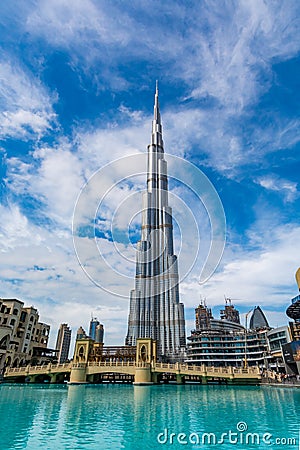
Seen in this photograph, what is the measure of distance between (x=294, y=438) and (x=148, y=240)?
16898 centimetres

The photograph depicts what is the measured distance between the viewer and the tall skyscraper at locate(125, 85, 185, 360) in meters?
154

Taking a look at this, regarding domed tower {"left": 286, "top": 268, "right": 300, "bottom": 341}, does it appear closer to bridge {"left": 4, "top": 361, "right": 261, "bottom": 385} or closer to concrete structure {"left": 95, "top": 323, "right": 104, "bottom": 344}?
bridge {"left": 4, "top": 361, "right": 261, "bottom": 385}

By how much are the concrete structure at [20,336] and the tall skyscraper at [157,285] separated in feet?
290

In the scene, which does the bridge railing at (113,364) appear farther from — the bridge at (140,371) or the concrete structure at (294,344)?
the concrete structure at (294,344)

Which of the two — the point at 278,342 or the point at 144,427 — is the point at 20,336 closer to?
the point at 144,427

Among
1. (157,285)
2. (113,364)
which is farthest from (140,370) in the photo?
(157,285)

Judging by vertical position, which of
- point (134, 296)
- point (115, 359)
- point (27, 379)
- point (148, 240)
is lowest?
point (27, 379)

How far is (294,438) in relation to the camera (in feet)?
41.1

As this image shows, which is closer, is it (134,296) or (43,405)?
(43,405)

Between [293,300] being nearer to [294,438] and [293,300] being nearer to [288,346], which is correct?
[288,346]

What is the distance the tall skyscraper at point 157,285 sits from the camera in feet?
505

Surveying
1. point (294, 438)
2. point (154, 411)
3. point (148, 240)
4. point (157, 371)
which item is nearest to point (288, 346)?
point (157, 371)

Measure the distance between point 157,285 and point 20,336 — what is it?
381 ft

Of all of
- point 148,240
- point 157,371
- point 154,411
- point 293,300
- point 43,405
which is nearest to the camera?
point 154,411
